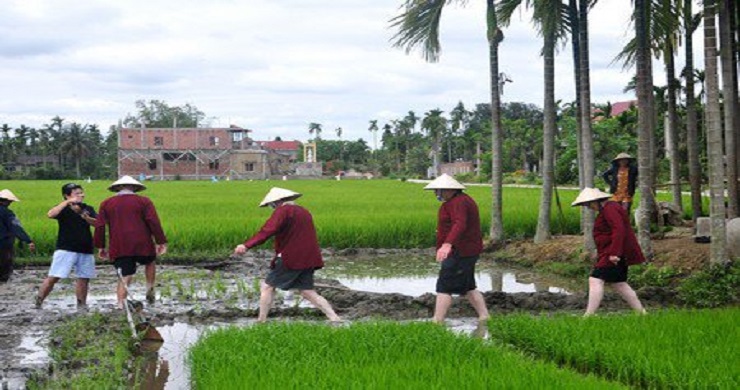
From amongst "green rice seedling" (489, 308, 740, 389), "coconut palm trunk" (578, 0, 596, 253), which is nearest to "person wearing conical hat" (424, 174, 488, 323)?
"green rice seedling" (489, 308, 740, 389)

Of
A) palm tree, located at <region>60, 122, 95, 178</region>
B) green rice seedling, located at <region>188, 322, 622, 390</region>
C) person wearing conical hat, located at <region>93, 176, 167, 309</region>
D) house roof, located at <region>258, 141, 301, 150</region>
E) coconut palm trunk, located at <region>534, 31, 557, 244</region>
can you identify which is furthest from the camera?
house roof, located at <region>258, 141, 301, 150</region>

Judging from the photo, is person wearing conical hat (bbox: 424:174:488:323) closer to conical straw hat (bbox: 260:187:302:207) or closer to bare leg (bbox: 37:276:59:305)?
conical straw hat (bbox: 260:187:302:207)

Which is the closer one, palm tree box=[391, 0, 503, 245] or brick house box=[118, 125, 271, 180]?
palm tree box=[391, 0, 503, 245]

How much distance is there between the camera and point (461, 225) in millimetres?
9055

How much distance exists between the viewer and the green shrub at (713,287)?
1098 centimetres

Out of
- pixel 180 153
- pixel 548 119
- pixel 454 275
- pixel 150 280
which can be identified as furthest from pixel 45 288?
pixel 180 153

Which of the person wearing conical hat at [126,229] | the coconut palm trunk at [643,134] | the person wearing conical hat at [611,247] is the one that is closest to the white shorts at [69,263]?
the person wearing conical hat at [126,229]

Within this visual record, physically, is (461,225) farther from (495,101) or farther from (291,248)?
(495,101)

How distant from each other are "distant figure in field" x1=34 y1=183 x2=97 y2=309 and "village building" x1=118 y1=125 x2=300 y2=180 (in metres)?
72.1

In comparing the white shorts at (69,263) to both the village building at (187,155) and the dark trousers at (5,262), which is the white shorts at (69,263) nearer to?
the dark trousers at (5,262)

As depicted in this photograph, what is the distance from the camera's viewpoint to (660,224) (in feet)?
54.6

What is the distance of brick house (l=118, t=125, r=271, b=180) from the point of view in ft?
271

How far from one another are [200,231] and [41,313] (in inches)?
316

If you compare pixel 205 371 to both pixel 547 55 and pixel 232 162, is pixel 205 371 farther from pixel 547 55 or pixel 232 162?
pixel 232 162
